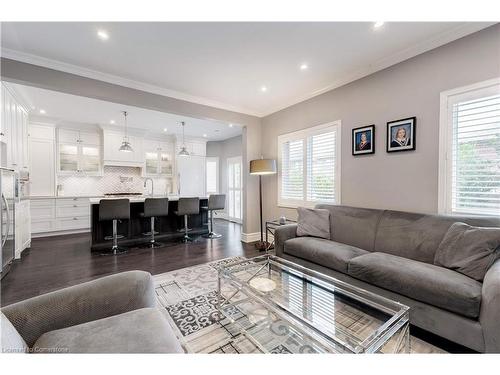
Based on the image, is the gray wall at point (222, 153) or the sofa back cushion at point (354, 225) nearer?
the sofa back cushion at point (354, 225)

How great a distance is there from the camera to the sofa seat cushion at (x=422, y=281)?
1505mm

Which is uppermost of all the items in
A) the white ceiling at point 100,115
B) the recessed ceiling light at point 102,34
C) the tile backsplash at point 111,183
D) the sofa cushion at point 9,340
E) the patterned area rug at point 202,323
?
the white ceiling at point 100,115

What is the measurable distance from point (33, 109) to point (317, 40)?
572cm

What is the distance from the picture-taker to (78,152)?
5727 mm

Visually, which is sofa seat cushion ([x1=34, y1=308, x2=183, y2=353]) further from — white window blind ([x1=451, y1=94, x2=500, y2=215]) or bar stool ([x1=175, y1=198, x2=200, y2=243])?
bar stool ([x1=175, y1=198, x2=200, y2=243])

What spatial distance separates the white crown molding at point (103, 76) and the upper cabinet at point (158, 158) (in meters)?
3.47

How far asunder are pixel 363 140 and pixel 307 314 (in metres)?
2.44

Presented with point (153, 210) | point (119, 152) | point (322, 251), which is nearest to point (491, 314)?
point (322, 251)

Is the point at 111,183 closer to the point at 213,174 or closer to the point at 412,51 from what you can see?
the point at 213,174

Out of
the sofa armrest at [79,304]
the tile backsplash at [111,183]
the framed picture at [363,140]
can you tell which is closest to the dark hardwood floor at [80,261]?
the tile backsplash at [111,183]

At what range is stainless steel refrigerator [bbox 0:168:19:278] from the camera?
2812mm

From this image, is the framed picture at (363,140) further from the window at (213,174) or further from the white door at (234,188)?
the window at (213,174)

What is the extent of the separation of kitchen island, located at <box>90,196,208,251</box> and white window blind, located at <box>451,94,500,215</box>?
177 inches
